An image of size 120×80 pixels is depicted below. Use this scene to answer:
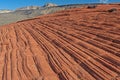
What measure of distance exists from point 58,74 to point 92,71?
117 cm

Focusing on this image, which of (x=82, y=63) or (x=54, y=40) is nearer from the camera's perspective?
(x=82, y=63)

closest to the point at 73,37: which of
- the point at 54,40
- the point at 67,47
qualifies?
the point at 54,40

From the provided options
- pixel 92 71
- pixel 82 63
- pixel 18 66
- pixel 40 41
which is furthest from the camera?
pixel 40 41

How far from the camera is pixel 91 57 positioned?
1063cm

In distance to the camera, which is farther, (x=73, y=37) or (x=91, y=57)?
(x=73, y=37)

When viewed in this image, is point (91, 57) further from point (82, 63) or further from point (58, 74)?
point (58, 74)

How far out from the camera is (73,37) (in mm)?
15086

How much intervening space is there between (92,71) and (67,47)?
3965 mm

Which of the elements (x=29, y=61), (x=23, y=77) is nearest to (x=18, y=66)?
(x=29, y=61)

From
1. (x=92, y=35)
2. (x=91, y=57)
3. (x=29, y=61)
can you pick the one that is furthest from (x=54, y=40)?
(x=91, y=57)

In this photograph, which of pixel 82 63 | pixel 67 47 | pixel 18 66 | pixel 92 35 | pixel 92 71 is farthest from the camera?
pixel 92 35

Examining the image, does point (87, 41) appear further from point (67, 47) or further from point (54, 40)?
point (54, 40)

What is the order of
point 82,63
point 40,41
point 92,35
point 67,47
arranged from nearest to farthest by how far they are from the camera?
point 82,63, point 67,47, point 92,35, point 40,41

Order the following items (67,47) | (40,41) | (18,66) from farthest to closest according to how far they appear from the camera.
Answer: (40,41)
(67,47)
(18,66)
